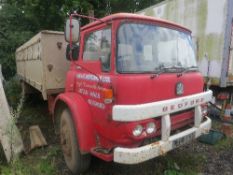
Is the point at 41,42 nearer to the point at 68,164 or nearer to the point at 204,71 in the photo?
the point at 68,164

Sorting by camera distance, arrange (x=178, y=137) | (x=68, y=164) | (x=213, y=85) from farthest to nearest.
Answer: (x=213, y=85), (x=68, y=164), (x=178, y=137)

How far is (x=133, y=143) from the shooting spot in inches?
117

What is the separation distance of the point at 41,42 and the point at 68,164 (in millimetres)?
2192

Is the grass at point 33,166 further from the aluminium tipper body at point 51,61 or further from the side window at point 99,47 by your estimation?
the side window at point 99,47

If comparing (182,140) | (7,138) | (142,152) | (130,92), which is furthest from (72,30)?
(7,138)

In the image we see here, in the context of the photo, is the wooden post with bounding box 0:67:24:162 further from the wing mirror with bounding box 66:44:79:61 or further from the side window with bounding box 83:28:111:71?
the side window with bounding box 83:28:111:71

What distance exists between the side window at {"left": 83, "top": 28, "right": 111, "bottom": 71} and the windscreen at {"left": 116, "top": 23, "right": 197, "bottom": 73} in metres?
0.19

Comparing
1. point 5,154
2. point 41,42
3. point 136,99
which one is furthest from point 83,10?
point 136,99

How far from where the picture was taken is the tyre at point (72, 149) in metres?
3.59

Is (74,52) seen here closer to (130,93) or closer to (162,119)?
(130,93)

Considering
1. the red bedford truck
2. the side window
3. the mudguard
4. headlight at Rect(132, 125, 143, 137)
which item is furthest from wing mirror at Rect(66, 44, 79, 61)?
headlight at Rect(132, 125, 143, 137)

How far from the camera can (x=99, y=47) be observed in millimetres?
3424

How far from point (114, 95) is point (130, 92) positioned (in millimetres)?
189

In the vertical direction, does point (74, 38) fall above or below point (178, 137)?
above
